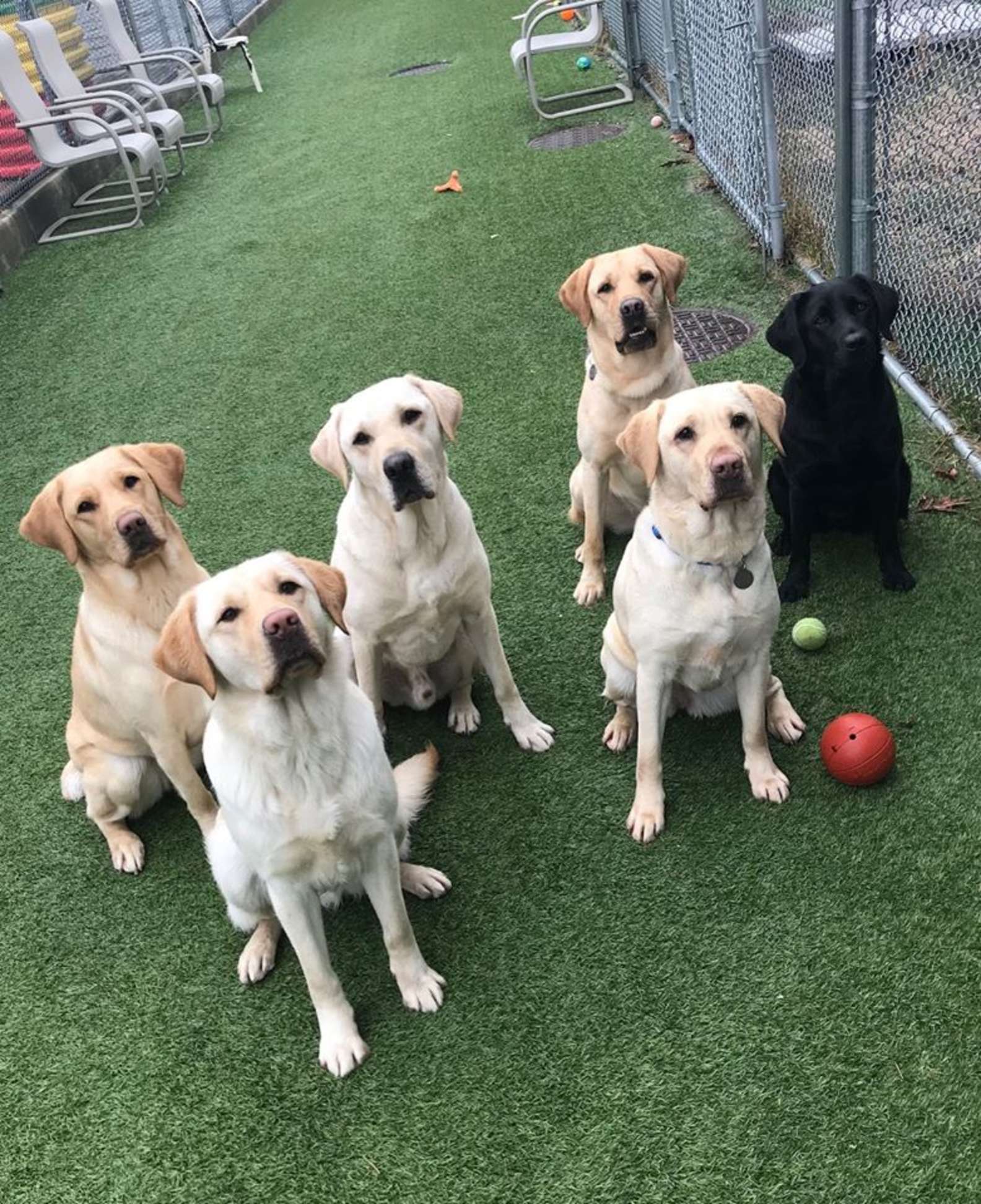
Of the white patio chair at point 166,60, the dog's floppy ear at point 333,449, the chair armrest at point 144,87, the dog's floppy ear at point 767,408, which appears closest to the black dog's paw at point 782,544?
the dog's floppy ear at point 767,408

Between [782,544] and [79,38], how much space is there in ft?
41.0

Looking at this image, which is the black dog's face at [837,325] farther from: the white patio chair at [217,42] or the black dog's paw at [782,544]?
the white patio chair at [217,42]

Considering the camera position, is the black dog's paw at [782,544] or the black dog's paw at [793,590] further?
the black dog's paw at [782,544]

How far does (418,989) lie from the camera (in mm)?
2715

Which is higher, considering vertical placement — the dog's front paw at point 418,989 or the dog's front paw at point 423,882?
the dog's front paw at point 418,989

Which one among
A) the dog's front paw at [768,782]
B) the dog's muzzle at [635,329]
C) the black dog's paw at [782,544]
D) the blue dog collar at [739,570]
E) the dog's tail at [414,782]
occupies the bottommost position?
the black dog's paw at [782,544]

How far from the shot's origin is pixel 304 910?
2.52 m

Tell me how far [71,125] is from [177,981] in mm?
10014

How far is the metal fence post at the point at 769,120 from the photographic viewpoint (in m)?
5.41

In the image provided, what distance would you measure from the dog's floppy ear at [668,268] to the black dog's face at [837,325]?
0.51 metres

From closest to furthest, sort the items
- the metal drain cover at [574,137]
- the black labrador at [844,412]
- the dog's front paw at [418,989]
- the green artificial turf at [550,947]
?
the green artificial turf at [550,947]
the dog's front paw at [418,989]
the black labrador at [844,412]
the metal drain cover at [574,137]

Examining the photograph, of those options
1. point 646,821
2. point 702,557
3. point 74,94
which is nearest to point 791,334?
point 702,557

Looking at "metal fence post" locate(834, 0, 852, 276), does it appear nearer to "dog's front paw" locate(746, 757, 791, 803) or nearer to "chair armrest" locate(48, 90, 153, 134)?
"dog's front paw" locate(746, 757, 791, 803)

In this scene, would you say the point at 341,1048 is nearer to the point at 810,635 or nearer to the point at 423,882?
the point at 423,882
